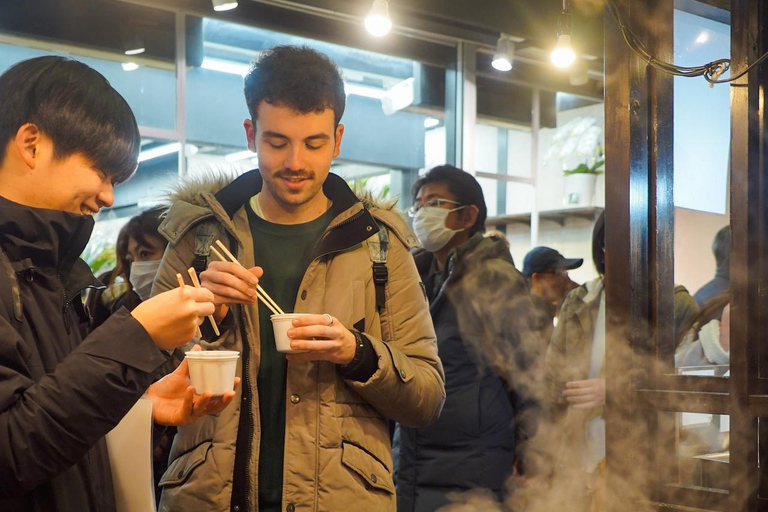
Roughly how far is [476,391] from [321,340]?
6.86 feet

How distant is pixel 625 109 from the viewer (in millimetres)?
3039

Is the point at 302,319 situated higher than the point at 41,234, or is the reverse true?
the point at 41,234

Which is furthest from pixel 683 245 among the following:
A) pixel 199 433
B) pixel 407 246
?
pixel 199 433

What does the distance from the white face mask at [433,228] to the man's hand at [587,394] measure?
43.5 inches

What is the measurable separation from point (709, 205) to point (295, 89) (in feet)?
6.17

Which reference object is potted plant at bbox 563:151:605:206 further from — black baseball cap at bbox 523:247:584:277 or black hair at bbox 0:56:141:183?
black hair at bbox 0:56:141:183

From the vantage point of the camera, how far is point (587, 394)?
4066mm

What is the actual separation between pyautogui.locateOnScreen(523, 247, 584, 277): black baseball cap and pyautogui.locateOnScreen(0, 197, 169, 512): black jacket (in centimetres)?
456

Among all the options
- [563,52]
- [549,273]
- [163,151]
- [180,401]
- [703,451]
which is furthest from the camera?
[163,151]

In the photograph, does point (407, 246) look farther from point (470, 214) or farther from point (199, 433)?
point (470, 214)

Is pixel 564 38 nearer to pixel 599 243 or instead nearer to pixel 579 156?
pixel 599 243

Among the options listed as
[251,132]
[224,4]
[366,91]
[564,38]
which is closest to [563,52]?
[564,38]

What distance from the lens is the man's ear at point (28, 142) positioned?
1.64 m

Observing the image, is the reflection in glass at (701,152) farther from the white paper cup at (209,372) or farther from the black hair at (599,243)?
the white paper cup at (209,372)
